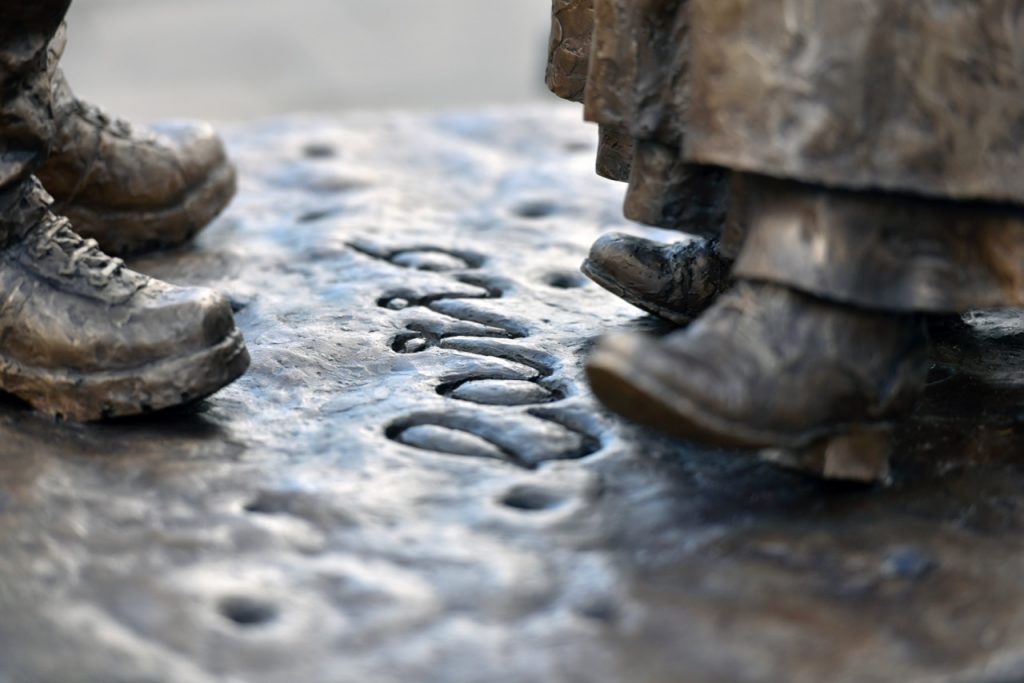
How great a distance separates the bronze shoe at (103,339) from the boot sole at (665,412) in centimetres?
48

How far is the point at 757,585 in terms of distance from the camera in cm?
129

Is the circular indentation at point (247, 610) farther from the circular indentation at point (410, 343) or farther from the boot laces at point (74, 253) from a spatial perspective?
the circular indentation at point (410, 343)

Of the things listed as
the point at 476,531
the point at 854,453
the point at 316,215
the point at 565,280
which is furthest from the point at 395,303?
the point at 854,453

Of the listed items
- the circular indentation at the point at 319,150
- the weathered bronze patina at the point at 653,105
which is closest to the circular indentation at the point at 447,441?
the weathered bronze patina at the point at 653,105

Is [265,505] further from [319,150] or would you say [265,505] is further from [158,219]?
[319,150]

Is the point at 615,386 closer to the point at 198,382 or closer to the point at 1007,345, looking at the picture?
the point at 198,382

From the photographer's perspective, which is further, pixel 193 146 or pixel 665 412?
pixel 193 146

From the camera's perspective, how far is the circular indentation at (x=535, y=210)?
96.3 inches

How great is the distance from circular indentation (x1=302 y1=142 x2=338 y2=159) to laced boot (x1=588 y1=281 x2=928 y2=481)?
147cm

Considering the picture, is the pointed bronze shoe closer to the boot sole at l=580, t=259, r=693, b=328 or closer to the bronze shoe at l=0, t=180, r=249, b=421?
the boot sole at l=580, t=259, r=693, b=328

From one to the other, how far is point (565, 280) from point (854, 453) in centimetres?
78

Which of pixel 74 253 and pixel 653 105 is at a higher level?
pixel 653 105

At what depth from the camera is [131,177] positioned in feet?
7.34

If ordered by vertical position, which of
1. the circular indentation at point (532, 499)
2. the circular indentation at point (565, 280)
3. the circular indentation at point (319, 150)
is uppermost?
the circular indentation at point (319, 150)
